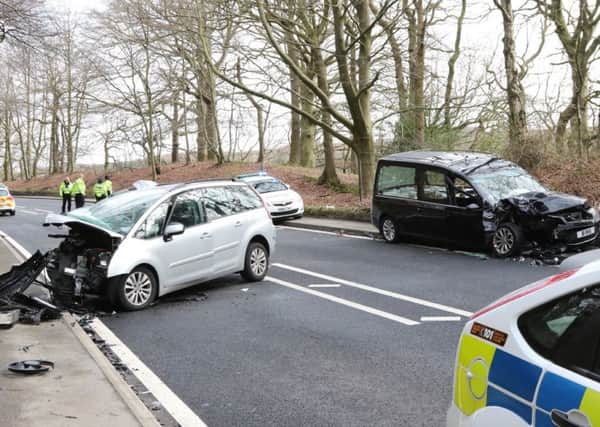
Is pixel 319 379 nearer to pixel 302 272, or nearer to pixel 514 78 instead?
pixel 302 272

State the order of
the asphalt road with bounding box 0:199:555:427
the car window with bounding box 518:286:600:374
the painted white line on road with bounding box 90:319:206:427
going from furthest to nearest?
the asphalt road with bounding box 0:199:555:427 < the painted white line on road with bounding box 90:319:206:427 < the car window with bounding box 518:286:600:374

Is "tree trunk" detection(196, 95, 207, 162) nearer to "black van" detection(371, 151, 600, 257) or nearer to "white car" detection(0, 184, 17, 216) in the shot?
"white car" detection(0, 184, 17, 216)

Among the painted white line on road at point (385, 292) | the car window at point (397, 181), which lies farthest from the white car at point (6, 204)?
the painted white line on road at point (385, 292)

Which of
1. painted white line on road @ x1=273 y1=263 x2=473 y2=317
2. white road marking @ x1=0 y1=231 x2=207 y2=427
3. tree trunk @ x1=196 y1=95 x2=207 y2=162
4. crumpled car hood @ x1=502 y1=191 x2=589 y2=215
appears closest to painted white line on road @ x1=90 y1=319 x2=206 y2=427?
white road marking @ x1=0 y1=231 x2=207 y2=427

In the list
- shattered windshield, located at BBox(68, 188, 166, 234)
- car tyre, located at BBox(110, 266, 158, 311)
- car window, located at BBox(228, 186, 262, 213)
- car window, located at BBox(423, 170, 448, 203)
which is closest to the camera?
car tyre, located at BBox(110, 266, 158, 311)

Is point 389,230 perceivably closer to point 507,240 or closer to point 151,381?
point 507,240

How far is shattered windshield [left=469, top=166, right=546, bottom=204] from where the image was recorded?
12.4 meters

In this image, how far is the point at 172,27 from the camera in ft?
82.4

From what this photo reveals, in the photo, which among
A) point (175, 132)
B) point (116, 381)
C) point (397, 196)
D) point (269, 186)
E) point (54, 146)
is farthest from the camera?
point (54, 146)

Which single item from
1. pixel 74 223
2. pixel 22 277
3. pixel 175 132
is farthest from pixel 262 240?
pixel 175 132

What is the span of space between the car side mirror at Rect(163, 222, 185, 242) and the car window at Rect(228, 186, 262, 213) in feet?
4.49

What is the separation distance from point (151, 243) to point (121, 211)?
30.0 inches

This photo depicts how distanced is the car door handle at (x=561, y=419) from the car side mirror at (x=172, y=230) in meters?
7.24

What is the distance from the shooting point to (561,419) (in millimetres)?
2270
